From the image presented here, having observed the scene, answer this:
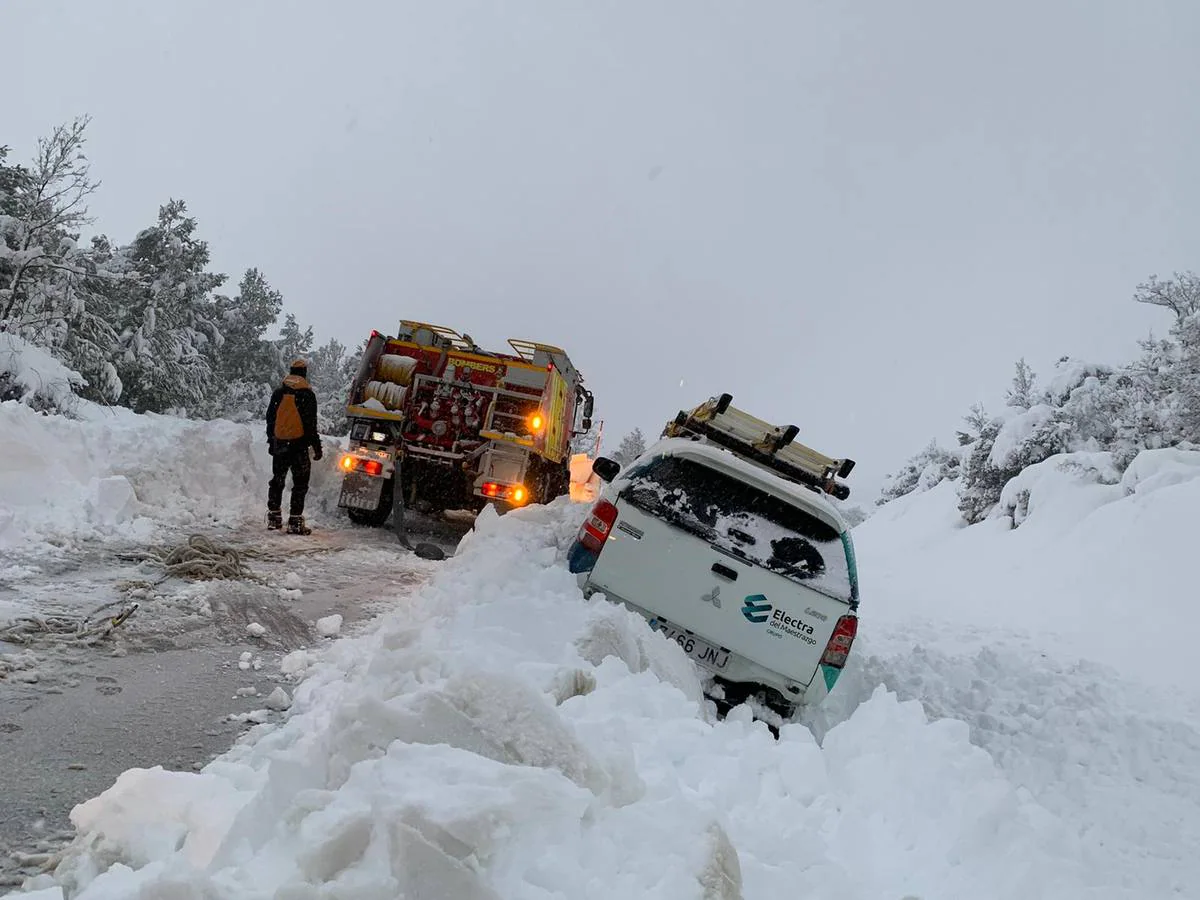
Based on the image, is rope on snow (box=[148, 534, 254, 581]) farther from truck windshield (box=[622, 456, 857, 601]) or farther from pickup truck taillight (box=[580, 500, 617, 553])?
truck windshield (box=[622, 456, 857, 601])

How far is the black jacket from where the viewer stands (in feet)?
32.1

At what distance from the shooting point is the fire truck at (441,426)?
1104 centimetres

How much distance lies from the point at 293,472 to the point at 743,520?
6.53m

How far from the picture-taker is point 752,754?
359cm

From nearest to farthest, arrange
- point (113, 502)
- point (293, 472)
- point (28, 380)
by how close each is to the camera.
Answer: point (113, 502), point (293, 472), point (28, 380)

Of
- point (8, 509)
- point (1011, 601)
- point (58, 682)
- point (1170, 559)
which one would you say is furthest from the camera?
point (1011, 601)

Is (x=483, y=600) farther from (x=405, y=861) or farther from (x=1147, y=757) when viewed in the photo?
(x=1147, y=757)

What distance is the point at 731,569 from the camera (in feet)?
16.6

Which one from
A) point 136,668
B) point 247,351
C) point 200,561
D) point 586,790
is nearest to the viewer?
point 586,790

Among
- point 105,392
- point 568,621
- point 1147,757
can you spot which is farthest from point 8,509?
point 105,392

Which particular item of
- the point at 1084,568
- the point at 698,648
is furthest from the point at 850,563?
the point at 1084,568

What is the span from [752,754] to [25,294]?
23797 mm

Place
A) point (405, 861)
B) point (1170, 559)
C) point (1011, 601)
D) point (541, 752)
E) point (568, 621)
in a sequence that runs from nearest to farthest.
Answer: point (405, 861) < point (541, 752) < point (568, 621) < point (1170, 559) < point (1011, 601)

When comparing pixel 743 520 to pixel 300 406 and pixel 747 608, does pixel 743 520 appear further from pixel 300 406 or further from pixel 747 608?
pixel 300 406
